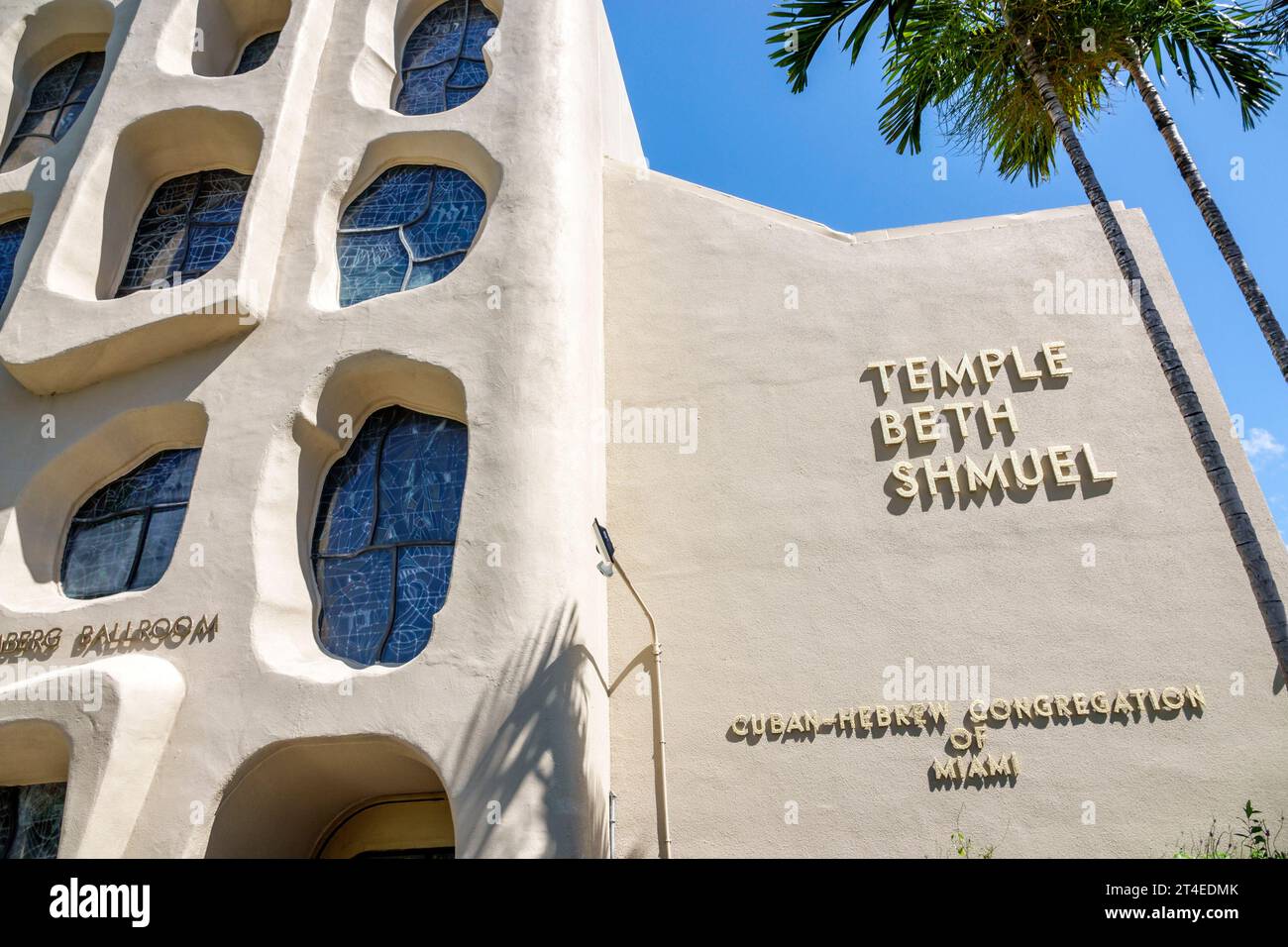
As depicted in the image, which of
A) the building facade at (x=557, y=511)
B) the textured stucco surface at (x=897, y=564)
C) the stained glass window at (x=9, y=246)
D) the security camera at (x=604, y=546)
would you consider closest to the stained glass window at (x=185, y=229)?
the building facade at (x=557, y=511)

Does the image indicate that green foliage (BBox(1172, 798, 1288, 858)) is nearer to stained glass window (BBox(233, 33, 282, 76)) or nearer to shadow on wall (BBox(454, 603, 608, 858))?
shadow on wall (BBox(454, 603, 608, 858))

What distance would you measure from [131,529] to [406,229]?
15.8ft

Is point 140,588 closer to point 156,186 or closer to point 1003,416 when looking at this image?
point 156,186

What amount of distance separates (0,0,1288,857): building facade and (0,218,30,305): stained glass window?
0.54m

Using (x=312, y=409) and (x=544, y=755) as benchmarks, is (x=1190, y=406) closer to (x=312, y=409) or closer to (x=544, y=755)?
(x=544, y=755)

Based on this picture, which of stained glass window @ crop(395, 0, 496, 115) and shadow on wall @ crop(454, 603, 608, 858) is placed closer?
shadow on wall @ crop(454, 603, 608, 858)

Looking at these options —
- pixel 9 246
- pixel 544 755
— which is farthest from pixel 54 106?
pixel 544 755

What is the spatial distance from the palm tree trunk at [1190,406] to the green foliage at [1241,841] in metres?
1.59

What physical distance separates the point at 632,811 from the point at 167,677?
4630 mm

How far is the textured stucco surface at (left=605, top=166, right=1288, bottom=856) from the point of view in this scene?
9.71m

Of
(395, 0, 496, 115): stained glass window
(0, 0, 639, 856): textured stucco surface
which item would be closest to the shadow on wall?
(0, 0, 639, 856): textured stucco surface

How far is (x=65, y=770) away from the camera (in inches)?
413

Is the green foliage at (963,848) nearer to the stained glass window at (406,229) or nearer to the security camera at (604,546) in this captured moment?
the security camera at (604,546)
